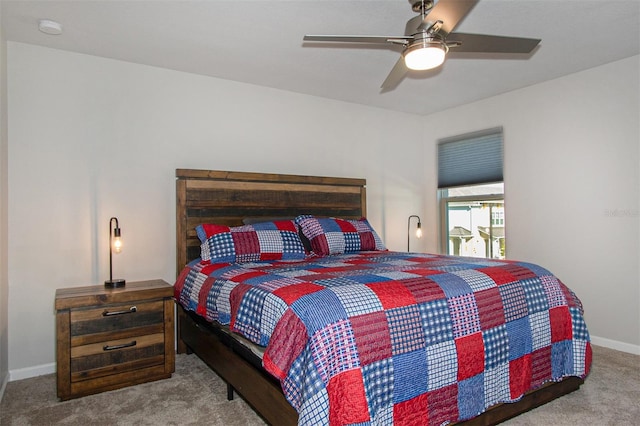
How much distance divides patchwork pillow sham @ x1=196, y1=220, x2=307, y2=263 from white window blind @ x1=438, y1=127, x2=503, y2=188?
7.64 ft

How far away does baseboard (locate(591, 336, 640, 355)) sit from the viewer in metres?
3.21

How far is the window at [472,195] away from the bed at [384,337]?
6.60 ft

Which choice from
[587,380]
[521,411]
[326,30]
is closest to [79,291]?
[326,30]

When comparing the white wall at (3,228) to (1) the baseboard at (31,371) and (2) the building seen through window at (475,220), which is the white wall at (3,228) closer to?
(1) the baseboard at (31,371)

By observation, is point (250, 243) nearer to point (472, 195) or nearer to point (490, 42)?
point (490, 42)

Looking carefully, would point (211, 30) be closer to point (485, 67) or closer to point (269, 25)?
point (269, 25)

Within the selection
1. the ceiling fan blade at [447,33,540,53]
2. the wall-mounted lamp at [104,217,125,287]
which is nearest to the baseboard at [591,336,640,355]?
the ceiling fan blade at [447,33,540,53]

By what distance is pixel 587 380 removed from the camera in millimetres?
2625

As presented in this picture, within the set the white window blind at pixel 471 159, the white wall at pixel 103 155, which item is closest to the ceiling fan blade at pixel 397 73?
the white wall at pixel 103 155

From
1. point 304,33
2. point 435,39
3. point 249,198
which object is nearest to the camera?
point 435,39

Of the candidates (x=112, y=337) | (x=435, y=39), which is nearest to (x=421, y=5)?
(x=435, y=39)

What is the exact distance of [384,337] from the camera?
1637mm

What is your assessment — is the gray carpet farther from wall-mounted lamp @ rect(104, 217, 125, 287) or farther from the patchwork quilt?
wall-mounted lamp @ rect(104, 217, 125, 287)

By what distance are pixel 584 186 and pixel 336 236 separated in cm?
219
